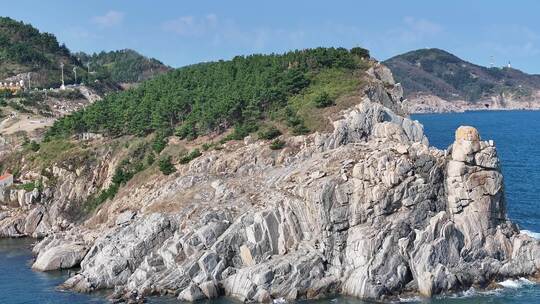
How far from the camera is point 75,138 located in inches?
4857

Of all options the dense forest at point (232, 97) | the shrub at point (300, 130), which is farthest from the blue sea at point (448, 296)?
the shrub at point (300, 130)

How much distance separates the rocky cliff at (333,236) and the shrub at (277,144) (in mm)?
7575

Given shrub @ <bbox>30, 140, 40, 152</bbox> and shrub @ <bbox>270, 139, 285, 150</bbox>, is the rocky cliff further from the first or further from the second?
shrub @ <bbox>30, 140, 40, 152</bbox>

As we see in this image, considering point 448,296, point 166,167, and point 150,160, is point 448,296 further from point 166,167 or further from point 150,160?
point 150,160

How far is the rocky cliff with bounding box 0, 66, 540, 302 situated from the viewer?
65312 millimetres

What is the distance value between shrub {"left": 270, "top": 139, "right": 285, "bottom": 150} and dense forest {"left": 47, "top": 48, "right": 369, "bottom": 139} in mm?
3183

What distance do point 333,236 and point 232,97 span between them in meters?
41.0

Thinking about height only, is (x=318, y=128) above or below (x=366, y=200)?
above

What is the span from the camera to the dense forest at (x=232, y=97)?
101688mm

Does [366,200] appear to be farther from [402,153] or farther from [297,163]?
[297,163]

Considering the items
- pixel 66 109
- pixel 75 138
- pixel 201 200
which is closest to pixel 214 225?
pixel 201 200

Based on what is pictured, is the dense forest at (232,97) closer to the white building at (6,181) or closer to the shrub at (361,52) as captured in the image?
the shrub at (361,52)

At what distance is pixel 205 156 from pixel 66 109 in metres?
102

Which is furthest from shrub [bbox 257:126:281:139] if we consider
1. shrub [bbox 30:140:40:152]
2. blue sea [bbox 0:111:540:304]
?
shrub [bbox 30:140:40:152]
